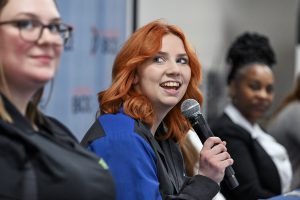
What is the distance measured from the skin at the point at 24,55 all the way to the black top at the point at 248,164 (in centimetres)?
184

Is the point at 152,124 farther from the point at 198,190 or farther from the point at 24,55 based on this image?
the point at 24,55

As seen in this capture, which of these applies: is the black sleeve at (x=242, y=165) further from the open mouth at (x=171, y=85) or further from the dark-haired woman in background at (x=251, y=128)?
the open mouth at (x=171, y=85)

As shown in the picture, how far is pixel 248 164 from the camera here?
3.04m

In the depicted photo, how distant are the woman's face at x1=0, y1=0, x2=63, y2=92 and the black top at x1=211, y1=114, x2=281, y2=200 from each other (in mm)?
1855

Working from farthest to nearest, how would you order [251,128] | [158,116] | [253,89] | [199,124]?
[253,89] → [251,128] → [158,116] → [199,124]

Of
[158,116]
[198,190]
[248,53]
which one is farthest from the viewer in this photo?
[248,53]

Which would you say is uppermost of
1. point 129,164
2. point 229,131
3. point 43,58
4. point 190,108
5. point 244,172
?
point 43,58

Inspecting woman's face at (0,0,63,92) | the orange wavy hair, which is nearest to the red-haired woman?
the orange wavy hair

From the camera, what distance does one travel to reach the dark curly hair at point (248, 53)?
12.4 feet

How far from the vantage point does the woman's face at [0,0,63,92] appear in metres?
1.20

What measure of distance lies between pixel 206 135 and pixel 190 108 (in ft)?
0.37

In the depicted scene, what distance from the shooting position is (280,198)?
2.09m

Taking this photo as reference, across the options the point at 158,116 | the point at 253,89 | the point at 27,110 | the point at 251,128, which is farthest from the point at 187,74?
the point at 253,89

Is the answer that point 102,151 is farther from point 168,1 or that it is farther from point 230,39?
point 230,39
